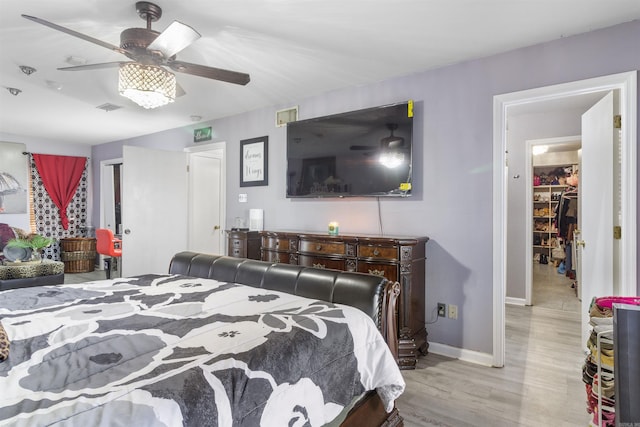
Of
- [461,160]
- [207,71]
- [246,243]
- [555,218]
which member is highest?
[207,71]

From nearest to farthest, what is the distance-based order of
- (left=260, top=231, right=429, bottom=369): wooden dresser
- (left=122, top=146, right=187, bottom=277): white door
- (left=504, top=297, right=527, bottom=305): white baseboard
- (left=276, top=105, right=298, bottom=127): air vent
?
(left=260, top=231, right=429, bottom=369): wooden dresser → (left=276, top=105, right=298, bottom=127): air vent → (left=122, top=146, right=187, bottom=277): white door → (left=504, top=297, right=527, bottom=305): white baseboard

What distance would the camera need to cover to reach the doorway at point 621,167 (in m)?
2.24

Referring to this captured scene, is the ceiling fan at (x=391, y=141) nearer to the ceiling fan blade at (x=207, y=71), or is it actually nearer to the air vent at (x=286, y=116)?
the air vent at (x=286, y=116)

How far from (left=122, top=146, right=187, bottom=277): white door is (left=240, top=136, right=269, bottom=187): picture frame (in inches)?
41.8

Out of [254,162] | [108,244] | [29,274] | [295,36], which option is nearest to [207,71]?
[295,36]

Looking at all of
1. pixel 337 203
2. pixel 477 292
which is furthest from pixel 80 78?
pixel 477 292

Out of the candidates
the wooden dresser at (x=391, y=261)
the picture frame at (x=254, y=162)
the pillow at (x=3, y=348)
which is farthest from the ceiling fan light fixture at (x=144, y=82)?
the picture frame at (x=254, y=162)

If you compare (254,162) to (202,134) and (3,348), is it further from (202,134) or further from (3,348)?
(3,348)

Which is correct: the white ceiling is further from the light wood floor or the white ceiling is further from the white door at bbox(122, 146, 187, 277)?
the light wood floor

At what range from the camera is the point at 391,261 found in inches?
107

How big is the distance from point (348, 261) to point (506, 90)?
1.85 metres

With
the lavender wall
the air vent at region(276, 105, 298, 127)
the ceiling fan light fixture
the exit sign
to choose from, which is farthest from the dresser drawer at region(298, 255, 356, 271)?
the exit sign

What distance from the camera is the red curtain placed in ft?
20.1

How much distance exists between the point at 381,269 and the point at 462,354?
99cm
